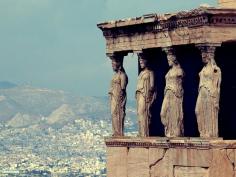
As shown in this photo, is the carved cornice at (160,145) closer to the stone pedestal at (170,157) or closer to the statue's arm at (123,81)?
the stone pedestal at (170,157)

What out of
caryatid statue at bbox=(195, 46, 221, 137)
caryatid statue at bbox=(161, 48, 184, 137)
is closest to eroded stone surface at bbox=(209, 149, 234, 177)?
caryatid statue at bbox=(195, 46, 221, 137)

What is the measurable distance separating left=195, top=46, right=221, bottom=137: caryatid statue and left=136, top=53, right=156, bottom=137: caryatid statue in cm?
333

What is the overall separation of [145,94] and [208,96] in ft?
12.3

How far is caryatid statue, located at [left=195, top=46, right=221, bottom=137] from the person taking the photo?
129ft

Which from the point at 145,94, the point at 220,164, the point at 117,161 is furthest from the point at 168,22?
the point at 117,161

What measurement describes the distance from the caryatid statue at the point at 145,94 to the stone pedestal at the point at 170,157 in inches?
23.0

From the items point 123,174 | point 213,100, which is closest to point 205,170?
point 213,100

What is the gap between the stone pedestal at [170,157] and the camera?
3909 centimetres

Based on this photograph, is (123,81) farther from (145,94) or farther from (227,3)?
(227,3)

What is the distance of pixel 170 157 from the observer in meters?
40.9

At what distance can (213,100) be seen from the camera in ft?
129

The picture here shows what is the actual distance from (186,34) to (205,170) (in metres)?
3.53

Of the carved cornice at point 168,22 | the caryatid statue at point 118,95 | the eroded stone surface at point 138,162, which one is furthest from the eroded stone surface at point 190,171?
the caryatid statue at point 118,95

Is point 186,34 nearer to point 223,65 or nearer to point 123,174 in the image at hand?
point 223,65
